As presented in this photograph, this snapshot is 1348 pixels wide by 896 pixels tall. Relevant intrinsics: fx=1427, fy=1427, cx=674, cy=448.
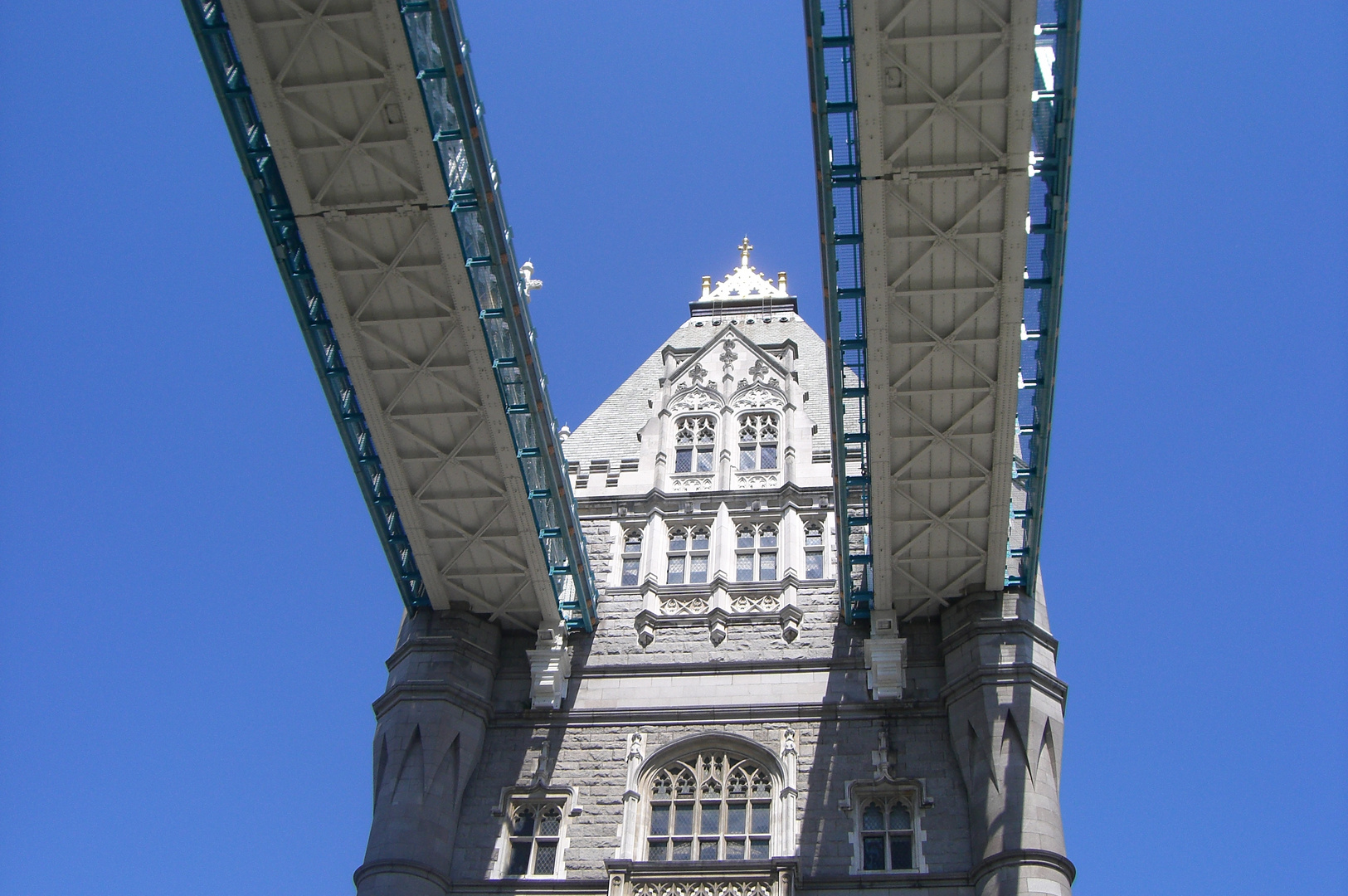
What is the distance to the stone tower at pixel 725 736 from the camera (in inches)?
1008

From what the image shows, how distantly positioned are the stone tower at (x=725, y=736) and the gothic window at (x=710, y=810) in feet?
0.13

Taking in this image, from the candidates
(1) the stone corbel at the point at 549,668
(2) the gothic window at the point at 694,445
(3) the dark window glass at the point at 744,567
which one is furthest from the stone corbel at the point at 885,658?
(2) the gothic window at the point at 694,445

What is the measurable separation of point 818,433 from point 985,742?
11.4 m

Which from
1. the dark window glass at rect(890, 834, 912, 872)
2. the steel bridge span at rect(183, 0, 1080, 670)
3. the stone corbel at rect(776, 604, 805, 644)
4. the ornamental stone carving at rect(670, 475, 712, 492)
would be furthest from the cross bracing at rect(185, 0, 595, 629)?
the dark window glass at rect(890, 834, 912, 872)

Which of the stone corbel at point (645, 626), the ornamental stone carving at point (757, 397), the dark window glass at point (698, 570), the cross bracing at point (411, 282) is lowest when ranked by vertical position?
the stone corbel at point (645, 626)

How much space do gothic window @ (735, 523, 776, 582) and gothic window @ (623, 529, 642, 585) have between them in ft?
7.48

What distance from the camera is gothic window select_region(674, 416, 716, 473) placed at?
35.4 metres

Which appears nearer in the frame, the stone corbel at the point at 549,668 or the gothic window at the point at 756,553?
the stone corbel at the point at 549,668

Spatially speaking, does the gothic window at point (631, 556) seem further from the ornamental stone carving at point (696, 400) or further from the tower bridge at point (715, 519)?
the ornamental stone carving at point (696, 400)

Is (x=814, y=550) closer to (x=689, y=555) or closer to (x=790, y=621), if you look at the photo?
(x=790, y=621)

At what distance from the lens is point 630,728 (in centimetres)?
2872

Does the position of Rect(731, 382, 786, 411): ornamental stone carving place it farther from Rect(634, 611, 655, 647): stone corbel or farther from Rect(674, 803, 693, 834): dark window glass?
Rect(674, 803, 693, 834): dark window glass

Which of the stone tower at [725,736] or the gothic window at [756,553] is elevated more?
the gothic window at [756,553]

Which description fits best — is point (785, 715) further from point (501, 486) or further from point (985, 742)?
point (501, 486)
